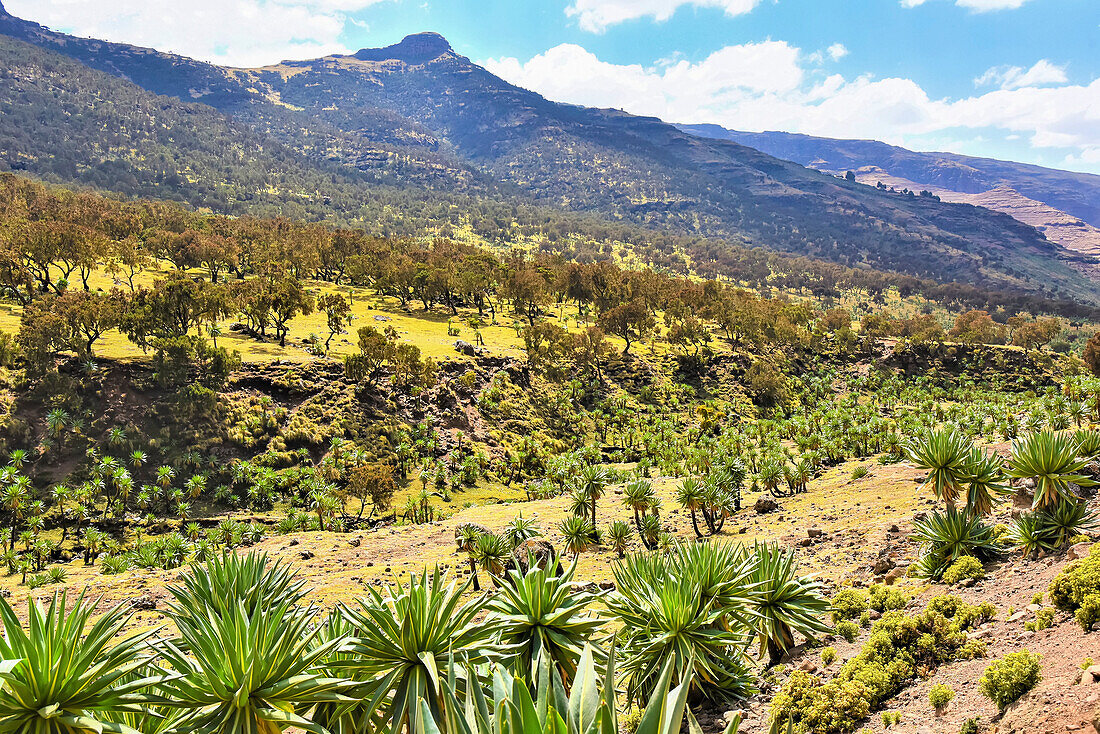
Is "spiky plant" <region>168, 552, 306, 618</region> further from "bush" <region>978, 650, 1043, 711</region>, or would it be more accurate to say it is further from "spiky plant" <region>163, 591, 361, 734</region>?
"bush" <region>978, 650, 1043, 711</region>

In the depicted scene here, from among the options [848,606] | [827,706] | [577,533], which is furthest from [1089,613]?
[577,533]

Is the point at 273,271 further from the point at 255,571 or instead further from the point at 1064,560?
the point at 1064,560

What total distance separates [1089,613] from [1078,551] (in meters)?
3.72

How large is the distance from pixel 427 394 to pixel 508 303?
43915 mm

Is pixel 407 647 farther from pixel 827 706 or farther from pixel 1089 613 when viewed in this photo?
pixel 1089 613

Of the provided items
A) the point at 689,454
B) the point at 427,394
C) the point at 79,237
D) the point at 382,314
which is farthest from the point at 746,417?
the point at 79,237

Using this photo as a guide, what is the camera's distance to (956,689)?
27.8 feet

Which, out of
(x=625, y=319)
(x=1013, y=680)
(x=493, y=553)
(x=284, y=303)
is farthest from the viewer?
(x=625, y=319)

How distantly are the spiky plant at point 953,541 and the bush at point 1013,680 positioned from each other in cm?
681

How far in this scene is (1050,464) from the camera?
1215 cm

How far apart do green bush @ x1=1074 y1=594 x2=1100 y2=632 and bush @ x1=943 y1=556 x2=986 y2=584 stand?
14.5 feet

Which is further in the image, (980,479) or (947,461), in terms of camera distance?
(947,461)

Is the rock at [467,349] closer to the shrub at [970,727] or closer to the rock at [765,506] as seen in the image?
the rock at [765,506]

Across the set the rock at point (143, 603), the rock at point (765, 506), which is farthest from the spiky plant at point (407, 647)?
the rock at point (765, 506)
